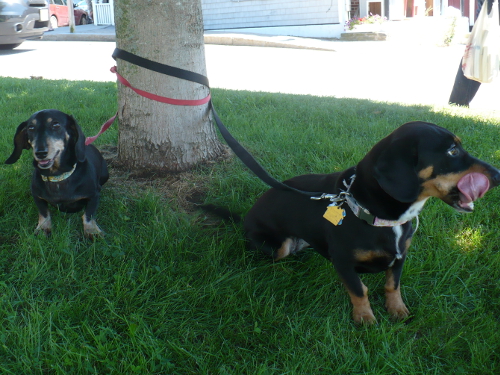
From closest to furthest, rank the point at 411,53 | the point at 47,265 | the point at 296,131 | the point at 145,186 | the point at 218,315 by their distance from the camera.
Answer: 1. the point at 218,315
2. the point at 47,265
3. the point at 145,186
4. the point at 296,131
5. the point at 411,53

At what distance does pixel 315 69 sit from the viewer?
39.5 ft

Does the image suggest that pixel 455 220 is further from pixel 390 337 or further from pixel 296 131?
→ pixel 296 131

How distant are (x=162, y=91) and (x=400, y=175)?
222cm

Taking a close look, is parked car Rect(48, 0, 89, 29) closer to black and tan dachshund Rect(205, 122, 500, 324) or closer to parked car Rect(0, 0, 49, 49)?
parked car Rect(0, 0, 49, 49)

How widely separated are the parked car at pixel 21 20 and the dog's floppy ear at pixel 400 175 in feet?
47.2

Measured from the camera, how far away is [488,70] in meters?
5.25

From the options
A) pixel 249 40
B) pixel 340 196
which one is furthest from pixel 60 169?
pixel 249 40

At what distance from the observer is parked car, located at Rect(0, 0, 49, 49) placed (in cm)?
1336

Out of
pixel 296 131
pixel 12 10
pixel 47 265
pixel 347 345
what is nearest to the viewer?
pixel 347 345

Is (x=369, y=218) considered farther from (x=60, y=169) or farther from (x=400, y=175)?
(x=60, y=169)

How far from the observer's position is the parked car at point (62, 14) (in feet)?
89.5

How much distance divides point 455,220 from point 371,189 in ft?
4.36

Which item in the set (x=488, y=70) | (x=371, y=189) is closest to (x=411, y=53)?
(x=488, y=70)

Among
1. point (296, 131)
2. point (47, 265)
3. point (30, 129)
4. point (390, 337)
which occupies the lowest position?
point (390, 337)
